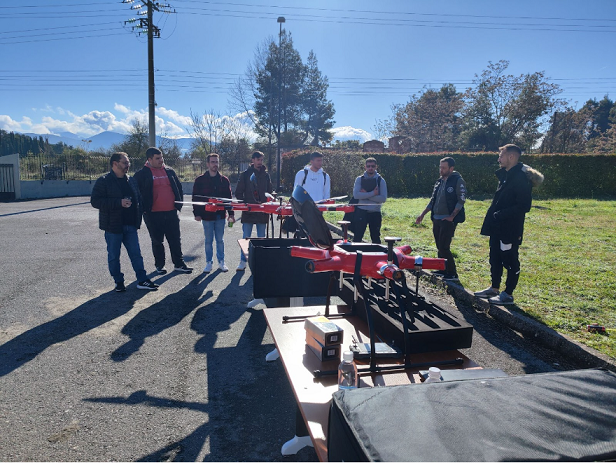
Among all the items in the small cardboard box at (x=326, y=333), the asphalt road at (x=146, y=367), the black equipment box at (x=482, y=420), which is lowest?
the asphalt road at (x=146, y=367)

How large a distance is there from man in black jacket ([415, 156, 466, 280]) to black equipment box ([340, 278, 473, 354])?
3.52m

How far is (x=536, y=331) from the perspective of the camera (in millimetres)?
4375

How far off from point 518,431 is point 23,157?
25.1m

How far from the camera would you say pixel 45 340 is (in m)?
4.14

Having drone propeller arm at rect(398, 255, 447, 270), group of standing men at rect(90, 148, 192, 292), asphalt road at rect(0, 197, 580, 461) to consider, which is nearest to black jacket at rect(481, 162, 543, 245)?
asphalt road at rect(0, 197, 580, 461)

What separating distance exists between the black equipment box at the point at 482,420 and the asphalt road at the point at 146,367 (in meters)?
1.54

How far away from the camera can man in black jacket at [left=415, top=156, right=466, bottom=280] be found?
589cm

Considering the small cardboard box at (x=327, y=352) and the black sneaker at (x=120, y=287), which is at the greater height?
the small cardboard box at (x=327, y=352)

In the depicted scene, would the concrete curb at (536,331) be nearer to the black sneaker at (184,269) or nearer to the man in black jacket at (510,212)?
the man in black jacket at (510,212)

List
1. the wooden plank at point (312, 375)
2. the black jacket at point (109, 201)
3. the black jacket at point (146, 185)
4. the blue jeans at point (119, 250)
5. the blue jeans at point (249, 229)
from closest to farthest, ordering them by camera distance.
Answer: the wooden plank at point (312, 375)
the black jacket at point (109, 201)
the blue jeans at point (119, 250)
the black jacket at point (146, 185)
the blue jeans at point (249, 229)

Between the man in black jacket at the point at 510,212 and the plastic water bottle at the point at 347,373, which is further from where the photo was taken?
the man in black jacket at the point at 510,212

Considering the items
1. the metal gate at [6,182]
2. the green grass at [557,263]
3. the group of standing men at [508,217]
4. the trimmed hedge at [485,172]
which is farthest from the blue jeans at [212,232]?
the metal gate at [6,182]

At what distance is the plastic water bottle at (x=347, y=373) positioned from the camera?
1879 millimetres

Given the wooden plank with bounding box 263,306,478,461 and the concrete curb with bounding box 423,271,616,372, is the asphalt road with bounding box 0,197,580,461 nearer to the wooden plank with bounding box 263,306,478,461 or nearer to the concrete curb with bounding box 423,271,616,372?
the concrete curb with bounding box 423,271,616,372
